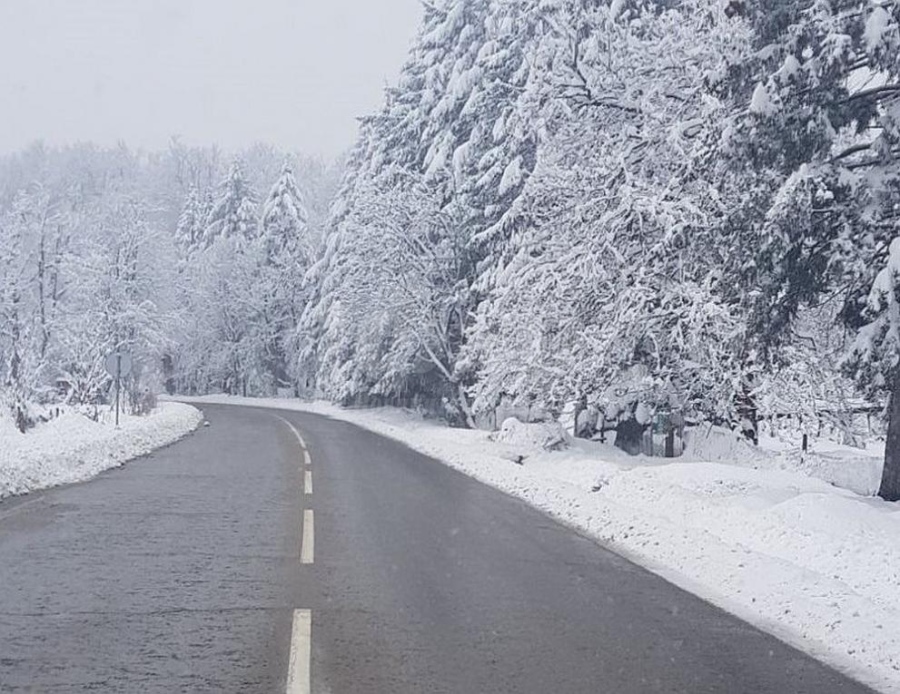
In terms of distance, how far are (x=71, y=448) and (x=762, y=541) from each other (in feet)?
47.0

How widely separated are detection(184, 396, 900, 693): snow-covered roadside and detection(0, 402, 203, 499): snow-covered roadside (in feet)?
25.5

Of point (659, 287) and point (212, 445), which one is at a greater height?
point (659, 287)

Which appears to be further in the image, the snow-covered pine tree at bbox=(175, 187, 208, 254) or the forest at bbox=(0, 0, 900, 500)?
the snow-covered pine tree at bbox=(175, 187, 208, 254)

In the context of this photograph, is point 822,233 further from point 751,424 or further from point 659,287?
point 751,424

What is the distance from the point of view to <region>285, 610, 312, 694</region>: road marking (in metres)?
5.86

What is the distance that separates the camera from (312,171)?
108 metres

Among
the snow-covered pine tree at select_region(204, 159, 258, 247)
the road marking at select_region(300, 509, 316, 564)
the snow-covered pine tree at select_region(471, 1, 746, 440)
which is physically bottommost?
the road marking at select_region(300, 509, 316, 564)

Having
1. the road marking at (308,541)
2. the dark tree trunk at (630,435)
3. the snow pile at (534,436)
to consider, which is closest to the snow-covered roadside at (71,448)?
the road marking at (308,541)

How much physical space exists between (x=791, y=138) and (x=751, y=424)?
10.6m

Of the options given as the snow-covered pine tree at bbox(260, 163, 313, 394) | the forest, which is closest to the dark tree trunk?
the forest

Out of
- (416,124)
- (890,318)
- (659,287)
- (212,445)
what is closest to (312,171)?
(416,124)

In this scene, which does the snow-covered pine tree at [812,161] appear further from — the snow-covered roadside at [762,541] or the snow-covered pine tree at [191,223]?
the snow-covered pine tree at [191,223]

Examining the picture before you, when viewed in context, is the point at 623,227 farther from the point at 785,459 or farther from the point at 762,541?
the point at 762,541

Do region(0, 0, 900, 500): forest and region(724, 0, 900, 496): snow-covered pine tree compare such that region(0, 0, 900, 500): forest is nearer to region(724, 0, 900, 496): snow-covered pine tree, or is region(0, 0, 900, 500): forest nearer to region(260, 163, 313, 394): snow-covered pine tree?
region(724, 0, 900, 496): snow-covered pine tree
